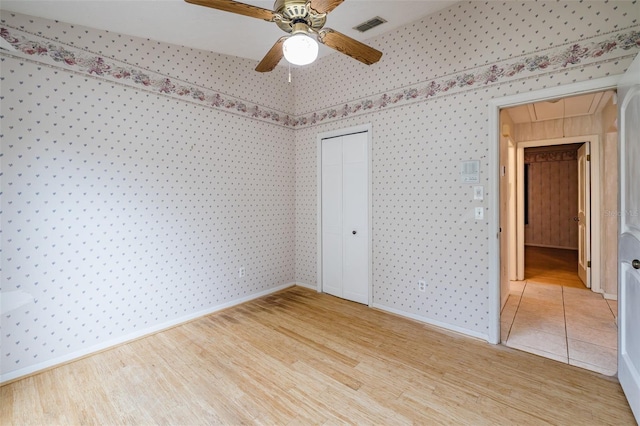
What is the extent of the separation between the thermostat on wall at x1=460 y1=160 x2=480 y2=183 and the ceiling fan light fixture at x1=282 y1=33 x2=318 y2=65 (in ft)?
5.87

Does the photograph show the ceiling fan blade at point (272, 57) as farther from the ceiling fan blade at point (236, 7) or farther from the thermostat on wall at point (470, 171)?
the thermostat on wall at point (470, 171)

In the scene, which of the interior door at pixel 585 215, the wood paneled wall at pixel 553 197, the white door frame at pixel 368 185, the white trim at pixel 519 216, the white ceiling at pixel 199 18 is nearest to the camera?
the white ceiling at pixel 199 18

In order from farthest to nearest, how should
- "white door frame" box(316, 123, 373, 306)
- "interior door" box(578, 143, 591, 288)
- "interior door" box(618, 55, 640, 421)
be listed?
1. "interior door" box(578, 143, 591, 288)
2. "white door frame" box(316, 123, 373, 306)
3. "interior door" box(618, 55, 640, 421)

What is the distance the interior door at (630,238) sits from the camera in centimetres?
170

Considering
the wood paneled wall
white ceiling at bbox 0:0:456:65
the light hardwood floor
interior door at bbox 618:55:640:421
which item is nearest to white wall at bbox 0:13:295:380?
white ceiling at bbox 0:0:456:65

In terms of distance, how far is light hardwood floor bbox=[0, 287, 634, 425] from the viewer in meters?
1.76

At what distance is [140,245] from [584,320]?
4.67 meters

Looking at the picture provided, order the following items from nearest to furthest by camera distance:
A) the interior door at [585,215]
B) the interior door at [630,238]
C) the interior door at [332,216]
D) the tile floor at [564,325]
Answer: the interior door at [630,238] < the tile floor at [564,325] < the interior door at [332,216] < the interior door at [585,215]

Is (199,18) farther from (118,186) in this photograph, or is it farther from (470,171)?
(470,171)

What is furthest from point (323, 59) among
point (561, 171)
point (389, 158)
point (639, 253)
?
point (561, 171)

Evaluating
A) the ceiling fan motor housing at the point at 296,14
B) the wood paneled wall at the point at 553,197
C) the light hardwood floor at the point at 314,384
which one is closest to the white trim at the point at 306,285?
the light hardwood floor at the point at 314,384

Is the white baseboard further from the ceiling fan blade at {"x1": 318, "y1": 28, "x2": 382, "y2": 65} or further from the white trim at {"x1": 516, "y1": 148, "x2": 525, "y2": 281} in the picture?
the white trim at {"x1": 516, "y1": 148, "x2": 525, "y2": 281}

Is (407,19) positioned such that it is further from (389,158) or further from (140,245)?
(140,245)

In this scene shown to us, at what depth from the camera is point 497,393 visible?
1.93 metres
